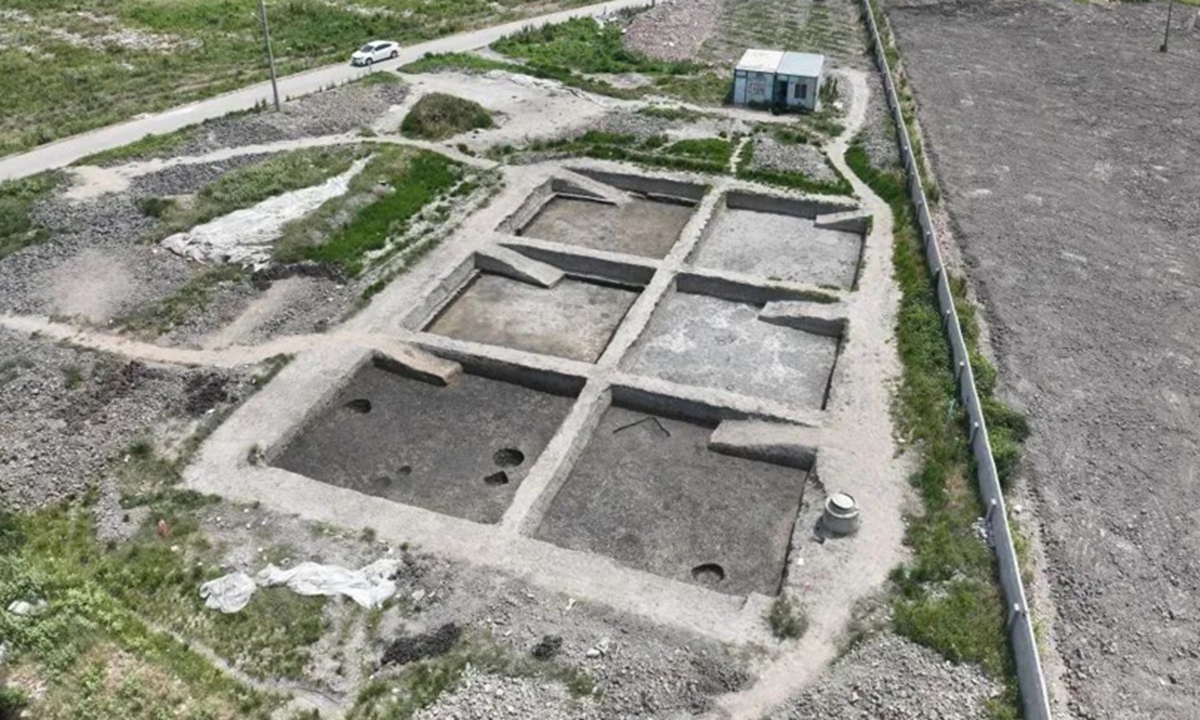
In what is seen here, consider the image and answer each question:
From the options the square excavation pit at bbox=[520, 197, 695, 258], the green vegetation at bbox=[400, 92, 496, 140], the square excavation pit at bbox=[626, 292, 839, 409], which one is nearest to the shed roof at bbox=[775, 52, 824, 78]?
the square excavation pit at bbox=[520, 197, 695, 258]

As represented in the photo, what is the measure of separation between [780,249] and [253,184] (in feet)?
62.4

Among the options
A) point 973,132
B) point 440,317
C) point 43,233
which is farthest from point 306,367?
point 973,132

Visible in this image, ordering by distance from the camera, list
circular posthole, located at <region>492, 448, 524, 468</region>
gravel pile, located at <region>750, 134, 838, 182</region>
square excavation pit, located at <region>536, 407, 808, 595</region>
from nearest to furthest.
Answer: square excavation pit, located at <region>536, 407, 808, 595</region>, circular posthole, located at <region>492, 448, 524, 468</region>, gravel pile, located at <region>750, 134, 838, 182</region>

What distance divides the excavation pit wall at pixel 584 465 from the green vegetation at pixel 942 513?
4.54 ft

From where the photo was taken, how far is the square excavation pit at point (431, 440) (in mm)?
21203

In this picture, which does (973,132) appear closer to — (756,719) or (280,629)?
(756,719)

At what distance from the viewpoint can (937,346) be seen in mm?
24859

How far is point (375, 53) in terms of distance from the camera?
49188 millimetres

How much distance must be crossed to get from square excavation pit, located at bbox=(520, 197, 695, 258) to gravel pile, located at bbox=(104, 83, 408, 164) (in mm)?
11220

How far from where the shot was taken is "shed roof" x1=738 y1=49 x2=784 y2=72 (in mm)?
42844

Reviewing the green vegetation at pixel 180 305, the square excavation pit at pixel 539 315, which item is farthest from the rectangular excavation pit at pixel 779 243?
the green vegetation at pixel 180 305

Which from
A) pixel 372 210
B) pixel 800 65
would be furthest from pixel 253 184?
pixel 800 65

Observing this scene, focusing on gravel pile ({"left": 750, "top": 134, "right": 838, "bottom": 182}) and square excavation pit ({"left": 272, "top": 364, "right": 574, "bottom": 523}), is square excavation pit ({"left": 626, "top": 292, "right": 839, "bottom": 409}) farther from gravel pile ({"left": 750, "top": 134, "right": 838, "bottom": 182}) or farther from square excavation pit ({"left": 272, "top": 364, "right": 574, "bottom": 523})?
gravel pile ({"left": 750, "top": 134, "right": 838, "bottom": 182})

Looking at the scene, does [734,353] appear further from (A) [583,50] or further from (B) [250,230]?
(A) [583,50]
